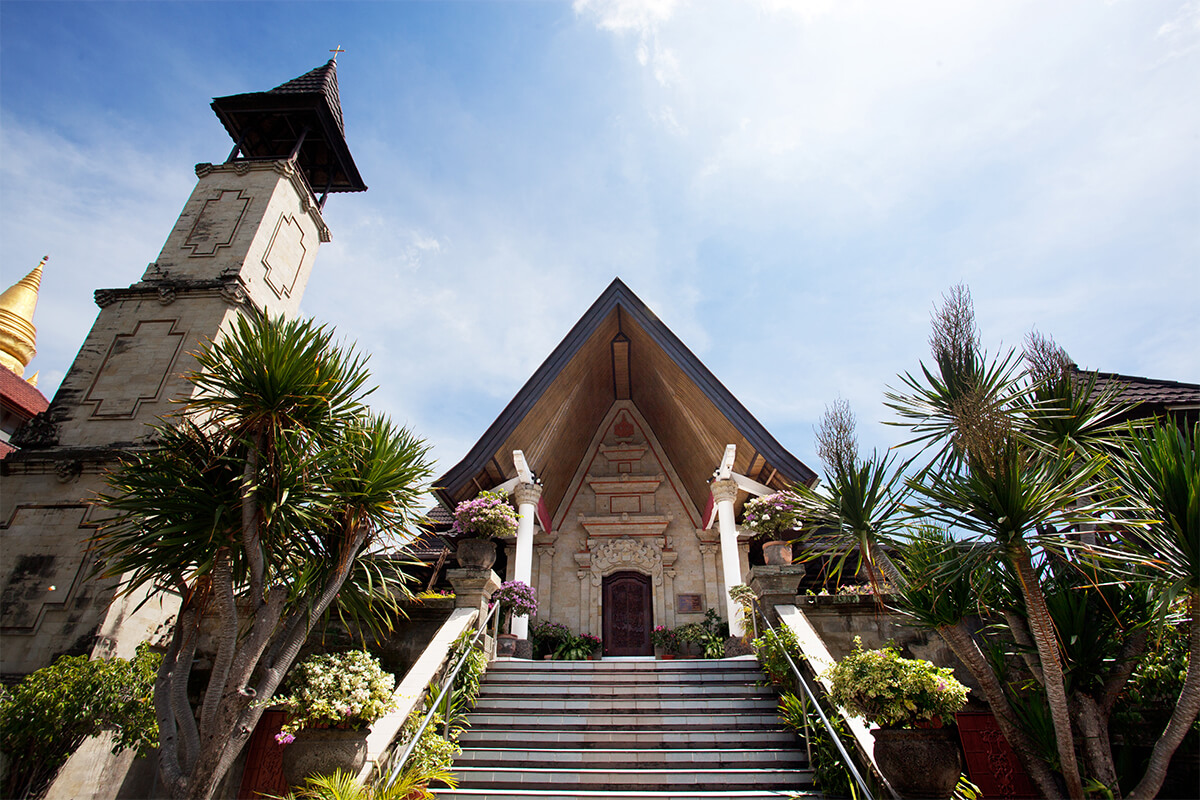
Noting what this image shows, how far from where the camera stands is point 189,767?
170 inches

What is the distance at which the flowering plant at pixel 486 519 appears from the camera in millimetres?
8547

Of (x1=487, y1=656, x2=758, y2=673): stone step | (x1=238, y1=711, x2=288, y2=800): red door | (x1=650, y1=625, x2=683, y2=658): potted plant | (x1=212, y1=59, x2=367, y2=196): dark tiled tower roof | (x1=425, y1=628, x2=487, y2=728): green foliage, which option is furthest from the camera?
(x1=212, y1=59, x2=367, y2=196): dark tiled tower roof

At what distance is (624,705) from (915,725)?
3102 mm

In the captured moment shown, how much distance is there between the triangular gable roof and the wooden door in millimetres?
2246

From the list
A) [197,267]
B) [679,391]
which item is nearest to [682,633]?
[679,391]

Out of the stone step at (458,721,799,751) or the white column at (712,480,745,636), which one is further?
the white column at (712,480,745,636)

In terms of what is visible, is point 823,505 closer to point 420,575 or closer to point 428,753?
point 428,753

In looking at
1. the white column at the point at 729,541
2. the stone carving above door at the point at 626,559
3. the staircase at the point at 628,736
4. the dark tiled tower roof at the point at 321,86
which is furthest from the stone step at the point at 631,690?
the dark tiled tower roof at the point at 321,86

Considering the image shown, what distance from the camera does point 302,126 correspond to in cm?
1497

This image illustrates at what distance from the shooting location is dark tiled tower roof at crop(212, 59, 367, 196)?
1432cm

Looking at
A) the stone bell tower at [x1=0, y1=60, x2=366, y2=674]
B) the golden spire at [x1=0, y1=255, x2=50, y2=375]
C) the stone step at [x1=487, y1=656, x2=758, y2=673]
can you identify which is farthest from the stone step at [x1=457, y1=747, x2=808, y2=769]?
the golden spire at [x1=0, y1=255, x2=50, y2=375]

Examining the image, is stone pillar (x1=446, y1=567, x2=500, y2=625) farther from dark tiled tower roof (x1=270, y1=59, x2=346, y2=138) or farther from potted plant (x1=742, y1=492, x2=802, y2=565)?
dark tiled tower roof (x1=270, y1=59, x2=346, y2=138)

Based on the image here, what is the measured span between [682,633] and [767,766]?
651cm

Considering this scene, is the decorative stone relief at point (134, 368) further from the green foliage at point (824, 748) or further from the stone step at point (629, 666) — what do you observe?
the green foliage at point (824, 748)
